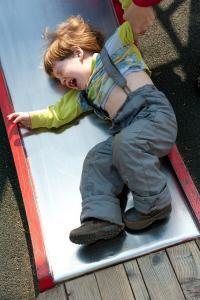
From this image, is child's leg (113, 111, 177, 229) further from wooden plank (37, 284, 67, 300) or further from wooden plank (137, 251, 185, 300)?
wooden plank (37, 284, 67, 300)

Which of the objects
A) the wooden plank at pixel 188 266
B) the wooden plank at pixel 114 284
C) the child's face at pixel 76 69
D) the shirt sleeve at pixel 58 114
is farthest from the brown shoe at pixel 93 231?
the child's face at pixel 76 69

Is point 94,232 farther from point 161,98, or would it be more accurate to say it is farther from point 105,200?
point 161,98

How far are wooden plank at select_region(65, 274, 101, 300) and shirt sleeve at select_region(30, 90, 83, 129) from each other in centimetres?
70

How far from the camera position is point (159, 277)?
5.91 feet

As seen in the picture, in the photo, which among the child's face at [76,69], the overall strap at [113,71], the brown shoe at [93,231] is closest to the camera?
the brown shoe at [93,231]

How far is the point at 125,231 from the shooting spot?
1.85 meters

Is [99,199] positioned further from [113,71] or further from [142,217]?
[113,71]

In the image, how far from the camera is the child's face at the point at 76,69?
82.5 inches

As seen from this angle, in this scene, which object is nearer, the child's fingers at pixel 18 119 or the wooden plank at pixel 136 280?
the wooden plank at pixel 136 280


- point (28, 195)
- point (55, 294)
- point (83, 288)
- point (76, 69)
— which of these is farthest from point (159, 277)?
point (76, 69)

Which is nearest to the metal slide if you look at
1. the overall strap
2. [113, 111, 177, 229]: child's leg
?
[113, 111, 177, 229]: child's leg

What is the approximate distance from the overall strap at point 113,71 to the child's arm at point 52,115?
0.71 feet

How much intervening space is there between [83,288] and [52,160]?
22.2 inches

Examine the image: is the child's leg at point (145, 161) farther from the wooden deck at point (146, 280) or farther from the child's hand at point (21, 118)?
the child's hand at point (21, 118)
